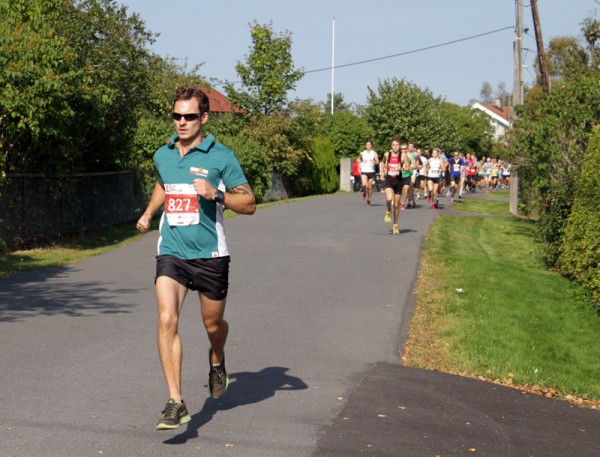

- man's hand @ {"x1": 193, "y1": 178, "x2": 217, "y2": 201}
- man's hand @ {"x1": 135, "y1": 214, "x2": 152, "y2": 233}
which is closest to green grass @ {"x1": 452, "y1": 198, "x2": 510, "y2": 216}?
man's hand @ {"x1": 135, "y1": 214, "x2": 152, "y2": 233}

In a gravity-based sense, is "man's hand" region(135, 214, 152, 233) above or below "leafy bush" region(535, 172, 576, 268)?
above

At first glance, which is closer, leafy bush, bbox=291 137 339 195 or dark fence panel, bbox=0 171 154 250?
dark fence panel, bbox=0 171 154 250

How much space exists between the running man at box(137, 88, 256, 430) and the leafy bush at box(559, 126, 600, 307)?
7897 mm

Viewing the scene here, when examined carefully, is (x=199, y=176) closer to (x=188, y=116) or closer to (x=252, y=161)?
(x=188, y=116)

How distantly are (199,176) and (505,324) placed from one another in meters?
5.93

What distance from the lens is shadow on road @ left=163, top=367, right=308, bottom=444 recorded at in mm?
6359

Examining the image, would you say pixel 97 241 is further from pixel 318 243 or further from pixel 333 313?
pixel 333 313

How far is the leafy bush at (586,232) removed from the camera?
538 inches

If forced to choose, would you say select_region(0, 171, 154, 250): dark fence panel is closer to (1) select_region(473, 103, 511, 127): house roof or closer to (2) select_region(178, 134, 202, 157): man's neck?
(2) select_region(178, 134, 202, 157): man's neck

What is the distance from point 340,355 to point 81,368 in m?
2.28

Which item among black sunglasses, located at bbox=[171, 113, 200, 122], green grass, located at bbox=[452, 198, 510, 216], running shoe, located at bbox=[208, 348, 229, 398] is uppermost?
black sunglasses, located at bbox=[171, 113, 200, 122]

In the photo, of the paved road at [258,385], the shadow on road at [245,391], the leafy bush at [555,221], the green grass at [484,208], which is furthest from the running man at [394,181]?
the shadow on road at [245,391]

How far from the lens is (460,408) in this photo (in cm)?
724

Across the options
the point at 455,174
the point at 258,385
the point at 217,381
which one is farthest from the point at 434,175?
the point at 217,381
